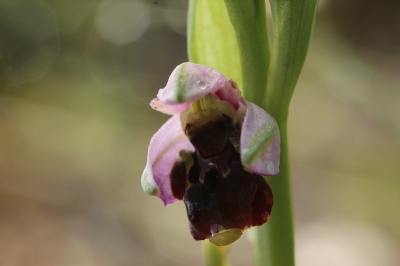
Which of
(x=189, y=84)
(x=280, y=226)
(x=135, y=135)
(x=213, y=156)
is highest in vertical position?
(x=189, y=84)

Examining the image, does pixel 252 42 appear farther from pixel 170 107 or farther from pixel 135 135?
pixel 135 135

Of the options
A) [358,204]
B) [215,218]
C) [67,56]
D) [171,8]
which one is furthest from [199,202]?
[171,8]

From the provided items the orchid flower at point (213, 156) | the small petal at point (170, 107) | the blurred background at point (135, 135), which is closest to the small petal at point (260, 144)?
the orchid flower at point (213, 156)

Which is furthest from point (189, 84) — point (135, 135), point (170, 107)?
point (135, 135)

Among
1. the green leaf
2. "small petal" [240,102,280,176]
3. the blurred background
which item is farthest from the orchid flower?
the blurred background

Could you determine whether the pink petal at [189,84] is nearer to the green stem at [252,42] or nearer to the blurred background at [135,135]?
the green stem at [252,42]

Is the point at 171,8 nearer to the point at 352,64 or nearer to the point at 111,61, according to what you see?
the point at 111,61
